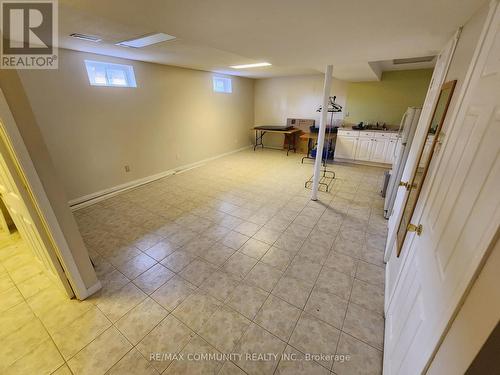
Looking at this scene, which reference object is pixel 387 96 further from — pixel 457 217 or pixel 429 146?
pixel 457 217

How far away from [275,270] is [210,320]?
2.55 feet

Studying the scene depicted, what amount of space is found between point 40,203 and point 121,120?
2759mm

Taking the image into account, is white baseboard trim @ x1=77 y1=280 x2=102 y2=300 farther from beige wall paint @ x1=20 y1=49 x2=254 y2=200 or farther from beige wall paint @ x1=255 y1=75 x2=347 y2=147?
beige wall paint @ x1=255 y1=75 x2=347 y2=147

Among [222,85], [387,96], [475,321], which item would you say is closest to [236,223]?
[475,321]

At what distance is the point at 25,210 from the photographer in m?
1.56

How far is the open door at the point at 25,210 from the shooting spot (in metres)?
1.41

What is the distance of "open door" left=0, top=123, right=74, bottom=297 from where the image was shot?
55.7 inches

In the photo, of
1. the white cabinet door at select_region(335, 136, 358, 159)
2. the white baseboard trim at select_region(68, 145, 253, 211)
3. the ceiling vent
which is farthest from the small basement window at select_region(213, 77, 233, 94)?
the ceiling vent

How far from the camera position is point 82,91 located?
10.4 ft

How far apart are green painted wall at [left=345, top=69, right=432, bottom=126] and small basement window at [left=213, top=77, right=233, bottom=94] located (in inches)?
131

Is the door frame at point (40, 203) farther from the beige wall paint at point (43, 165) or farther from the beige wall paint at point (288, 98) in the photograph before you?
the beige wall paint at point (288, 98)

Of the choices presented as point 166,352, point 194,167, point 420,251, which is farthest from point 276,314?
point 194,167

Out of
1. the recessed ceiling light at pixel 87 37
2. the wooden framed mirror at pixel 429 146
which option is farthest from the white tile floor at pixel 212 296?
the recessed ceiling light at pixel 87 37

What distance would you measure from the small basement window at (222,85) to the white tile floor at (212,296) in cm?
389
